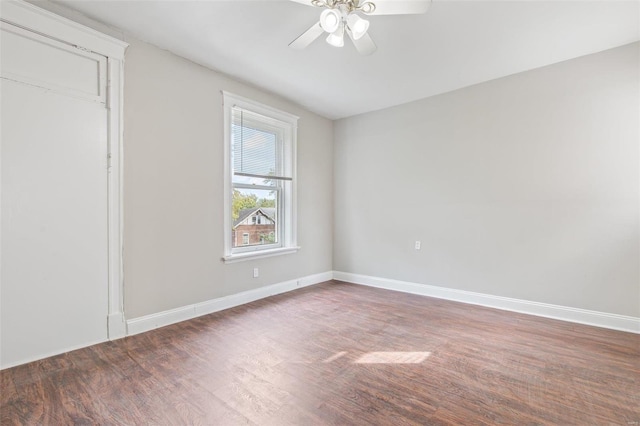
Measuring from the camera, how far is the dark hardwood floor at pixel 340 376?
1625 millimetres

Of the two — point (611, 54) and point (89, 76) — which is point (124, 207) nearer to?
point (89, 76)

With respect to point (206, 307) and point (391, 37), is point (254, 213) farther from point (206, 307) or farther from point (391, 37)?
point (391, 37)

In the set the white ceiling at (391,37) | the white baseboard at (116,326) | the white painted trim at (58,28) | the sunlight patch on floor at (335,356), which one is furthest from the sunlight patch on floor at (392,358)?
the white painted trim at (58,28)

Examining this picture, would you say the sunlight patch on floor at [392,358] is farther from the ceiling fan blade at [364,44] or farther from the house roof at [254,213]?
the ceiling fan blade at [364,44]

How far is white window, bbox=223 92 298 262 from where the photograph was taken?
346 centimetres

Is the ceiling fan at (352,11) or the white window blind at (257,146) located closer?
the ceiling fan at (352,11)

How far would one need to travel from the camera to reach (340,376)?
200 cm

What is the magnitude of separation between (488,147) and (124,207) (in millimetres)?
3906

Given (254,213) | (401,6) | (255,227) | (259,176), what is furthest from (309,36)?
(255,227)

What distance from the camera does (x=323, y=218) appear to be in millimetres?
4828

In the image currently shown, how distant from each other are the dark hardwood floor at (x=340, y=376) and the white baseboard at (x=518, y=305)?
12cm

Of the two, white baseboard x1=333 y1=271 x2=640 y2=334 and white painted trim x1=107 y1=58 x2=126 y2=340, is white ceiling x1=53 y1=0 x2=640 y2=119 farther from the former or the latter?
white baseboard x1=333 y1=271 x2=640 y2=334

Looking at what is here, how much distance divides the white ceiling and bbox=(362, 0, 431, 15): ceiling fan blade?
491 mm

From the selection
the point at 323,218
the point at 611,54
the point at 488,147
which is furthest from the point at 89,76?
the point at 611,54
